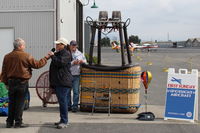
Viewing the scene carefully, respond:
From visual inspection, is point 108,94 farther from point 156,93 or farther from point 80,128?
point 156,93

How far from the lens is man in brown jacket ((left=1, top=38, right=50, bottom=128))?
24.1 ft

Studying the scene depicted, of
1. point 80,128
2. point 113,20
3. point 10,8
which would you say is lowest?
point 80,128

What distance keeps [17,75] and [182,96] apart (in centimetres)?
361

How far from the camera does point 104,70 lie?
29.5 feet

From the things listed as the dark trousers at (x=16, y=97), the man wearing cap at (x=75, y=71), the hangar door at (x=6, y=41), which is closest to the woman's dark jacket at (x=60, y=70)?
the dark trousers at (x=16, y=97)

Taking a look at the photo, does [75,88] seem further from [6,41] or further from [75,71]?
[6,41]

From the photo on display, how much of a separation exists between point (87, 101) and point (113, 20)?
6.91ft

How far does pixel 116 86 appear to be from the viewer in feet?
29.6

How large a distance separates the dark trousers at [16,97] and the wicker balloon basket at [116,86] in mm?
2102

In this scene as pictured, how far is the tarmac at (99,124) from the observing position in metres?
7.41

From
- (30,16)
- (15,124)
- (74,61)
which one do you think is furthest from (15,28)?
(15,124)

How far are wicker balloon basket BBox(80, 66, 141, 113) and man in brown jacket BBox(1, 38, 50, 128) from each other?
1.94m

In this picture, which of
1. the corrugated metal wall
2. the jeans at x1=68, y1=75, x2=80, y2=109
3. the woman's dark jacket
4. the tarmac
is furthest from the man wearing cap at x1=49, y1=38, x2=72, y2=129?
the corrugated metal wall

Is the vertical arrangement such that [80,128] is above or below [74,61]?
below
